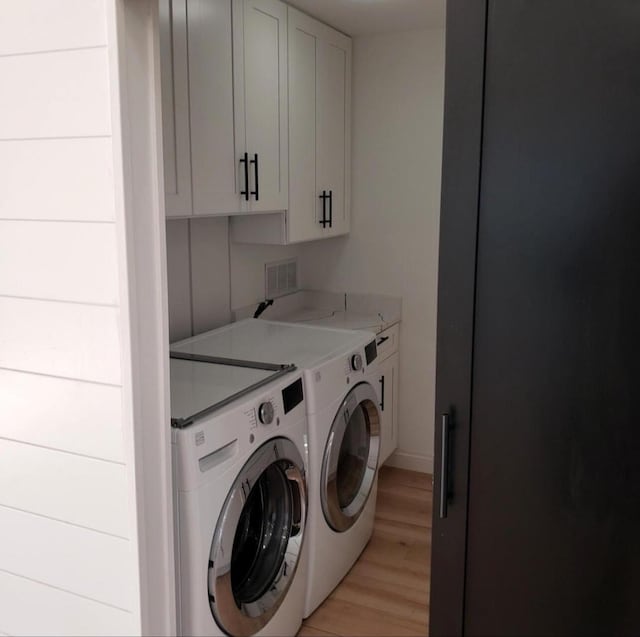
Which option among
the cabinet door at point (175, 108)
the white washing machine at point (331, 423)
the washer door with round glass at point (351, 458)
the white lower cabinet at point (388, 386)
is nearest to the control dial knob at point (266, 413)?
the white washing machine at point (331, 423)

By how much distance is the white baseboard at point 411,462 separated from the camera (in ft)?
12.8

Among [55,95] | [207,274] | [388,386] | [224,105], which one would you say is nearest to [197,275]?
[207,274]

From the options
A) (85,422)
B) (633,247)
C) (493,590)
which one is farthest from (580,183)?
(85,422)

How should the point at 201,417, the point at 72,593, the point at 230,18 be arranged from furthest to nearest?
the point at 230,18, the point at 201,417, the point at 72,593

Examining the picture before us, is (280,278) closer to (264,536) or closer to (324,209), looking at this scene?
(324,209)

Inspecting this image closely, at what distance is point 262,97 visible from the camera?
2.76m

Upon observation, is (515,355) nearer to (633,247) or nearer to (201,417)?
(633,247)

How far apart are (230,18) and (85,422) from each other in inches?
64.2

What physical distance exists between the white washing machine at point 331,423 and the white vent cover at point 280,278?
451 mm

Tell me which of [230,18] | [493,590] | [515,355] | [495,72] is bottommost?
[493,590]

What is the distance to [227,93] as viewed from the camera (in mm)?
2510

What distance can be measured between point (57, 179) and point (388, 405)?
2.50 meters

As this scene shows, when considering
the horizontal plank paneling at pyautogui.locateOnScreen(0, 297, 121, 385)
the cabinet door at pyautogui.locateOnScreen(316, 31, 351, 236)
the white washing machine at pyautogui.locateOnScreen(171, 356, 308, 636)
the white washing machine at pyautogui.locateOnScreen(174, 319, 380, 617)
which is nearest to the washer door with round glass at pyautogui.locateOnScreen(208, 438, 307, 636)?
the white washing machine at pyautogui.locateOnScreen(171, 356, 308, 636)

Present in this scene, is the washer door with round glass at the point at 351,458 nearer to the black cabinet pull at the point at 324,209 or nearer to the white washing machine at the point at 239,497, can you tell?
the white washing machine at the point at 239,497
